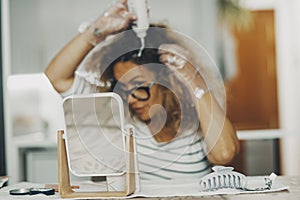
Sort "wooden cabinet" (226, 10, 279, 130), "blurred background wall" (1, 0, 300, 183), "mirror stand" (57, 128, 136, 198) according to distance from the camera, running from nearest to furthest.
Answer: "mirror stand" (57, 128, 136, 198), "blurred background wall" (1, 0, 300, 183), "wooden cabinet" (226, 10, 279, 130)

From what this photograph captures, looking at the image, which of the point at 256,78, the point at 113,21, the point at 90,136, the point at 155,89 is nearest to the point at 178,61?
the point at 155,89

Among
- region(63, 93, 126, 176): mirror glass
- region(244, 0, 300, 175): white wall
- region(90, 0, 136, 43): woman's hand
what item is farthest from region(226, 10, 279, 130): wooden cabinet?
region(63, 93, 126, 176): mirror glass

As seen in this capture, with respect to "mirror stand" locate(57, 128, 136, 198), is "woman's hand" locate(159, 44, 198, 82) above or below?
above

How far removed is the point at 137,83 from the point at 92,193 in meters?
0.62

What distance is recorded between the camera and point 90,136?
1329 mm

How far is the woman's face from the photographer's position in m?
1.85

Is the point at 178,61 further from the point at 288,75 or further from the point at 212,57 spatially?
the point at 288,75

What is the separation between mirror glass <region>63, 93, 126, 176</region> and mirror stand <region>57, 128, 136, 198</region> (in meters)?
0.01

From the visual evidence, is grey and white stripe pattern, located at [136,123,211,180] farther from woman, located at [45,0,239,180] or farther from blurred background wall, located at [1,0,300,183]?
blurred background wall, located at [1,0,300,183]

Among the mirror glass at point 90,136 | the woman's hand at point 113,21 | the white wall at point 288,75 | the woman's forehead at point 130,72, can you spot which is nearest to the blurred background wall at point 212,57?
the white wall at point 288,75

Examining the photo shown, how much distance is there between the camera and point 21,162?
260 cm

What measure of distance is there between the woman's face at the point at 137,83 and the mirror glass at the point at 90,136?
1.71 feet

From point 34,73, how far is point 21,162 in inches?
19.2

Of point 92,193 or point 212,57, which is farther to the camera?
point 212,57
